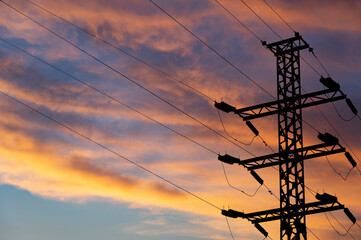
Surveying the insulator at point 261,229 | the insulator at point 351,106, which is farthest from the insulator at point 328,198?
the insulator at point 351,106

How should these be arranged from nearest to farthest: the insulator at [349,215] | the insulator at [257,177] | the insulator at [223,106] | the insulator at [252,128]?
the insulator at [223,106] < the insulator at [252,128] < the insulator at [257,177] < the insulator at [349,215]

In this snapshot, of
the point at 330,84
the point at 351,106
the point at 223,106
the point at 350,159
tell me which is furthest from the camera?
the point at 350,159

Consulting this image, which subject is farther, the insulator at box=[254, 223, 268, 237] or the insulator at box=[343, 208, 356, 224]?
the insulator at box=[343, 208, 356, 224]

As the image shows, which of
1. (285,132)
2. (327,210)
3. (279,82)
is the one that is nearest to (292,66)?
(279,82)

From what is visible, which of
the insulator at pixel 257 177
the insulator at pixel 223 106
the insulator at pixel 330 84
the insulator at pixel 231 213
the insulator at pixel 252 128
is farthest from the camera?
the insulator at pixel 257 177

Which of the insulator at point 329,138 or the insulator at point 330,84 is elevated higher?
the insulator at point 330,84

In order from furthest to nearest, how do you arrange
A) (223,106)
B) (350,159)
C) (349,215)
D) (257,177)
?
1. (350,159)
2. (349,215)
3. (257,177)
4. (223,106)

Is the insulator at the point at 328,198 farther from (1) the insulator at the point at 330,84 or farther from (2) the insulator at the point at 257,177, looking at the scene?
(1) the insulator at the point at 330,84

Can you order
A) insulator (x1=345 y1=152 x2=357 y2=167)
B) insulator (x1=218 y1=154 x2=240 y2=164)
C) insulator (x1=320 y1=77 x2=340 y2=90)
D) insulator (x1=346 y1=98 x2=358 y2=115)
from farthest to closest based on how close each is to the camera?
insulator (x1=345 y1=152 x2=357 y2=167)
insulator (x1=346 y1=98 x2=358 y2=115)
insulator (x1=218 y1=154 x2=240 y2=164)
insulator (x1=320 y1=77 x2=340 y2=90)

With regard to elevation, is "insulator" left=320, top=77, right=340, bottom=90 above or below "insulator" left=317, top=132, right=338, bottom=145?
above

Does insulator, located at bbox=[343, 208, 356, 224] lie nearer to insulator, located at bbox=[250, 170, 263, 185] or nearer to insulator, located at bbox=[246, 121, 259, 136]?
insulator, located at bbox=[250, 170, 263, 185]

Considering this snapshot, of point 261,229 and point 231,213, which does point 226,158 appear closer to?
point 231,213

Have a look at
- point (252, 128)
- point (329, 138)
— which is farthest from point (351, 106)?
point (252, 128)

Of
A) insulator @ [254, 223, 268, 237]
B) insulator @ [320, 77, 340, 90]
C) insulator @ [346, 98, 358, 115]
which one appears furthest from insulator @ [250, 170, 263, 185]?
insulator @ [346, 98, 358, 115]
